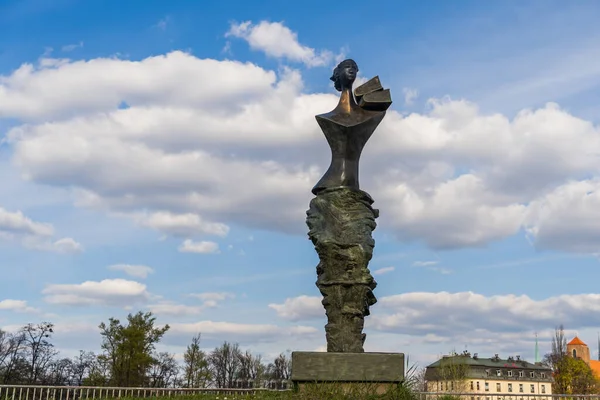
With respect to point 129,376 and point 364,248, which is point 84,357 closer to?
point 129,376

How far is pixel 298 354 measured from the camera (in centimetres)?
841

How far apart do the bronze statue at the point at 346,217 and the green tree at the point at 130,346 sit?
14626mm

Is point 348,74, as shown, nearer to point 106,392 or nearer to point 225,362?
point 106,392

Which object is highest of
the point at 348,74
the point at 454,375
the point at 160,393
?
the point at 348,74

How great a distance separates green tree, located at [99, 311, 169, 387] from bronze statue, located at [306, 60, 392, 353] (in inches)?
576

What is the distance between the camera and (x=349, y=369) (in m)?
8.46

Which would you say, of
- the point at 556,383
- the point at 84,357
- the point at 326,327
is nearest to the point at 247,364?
the point at 84,357

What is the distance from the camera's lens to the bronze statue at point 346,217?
9.38m

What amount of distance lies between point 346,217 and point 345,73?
252 cm

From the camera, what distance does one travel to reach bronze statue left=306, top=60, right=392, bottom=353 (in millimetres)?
9375

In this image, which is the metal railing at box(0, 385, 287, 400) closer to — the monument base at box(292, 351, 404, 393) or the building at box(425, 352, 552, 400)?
the monument base at box(292, 351, 404, 393)

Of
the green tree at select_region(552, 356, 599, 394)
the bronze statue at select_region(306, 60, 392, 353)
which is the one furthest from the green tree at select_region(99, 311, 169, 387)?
the green tree at select_region(552, 356, 599, 394)

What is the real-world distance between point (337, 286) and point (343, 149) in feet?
7.35

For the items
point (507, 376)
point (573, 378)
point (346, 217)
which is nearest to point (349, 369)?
point (346, 217)
